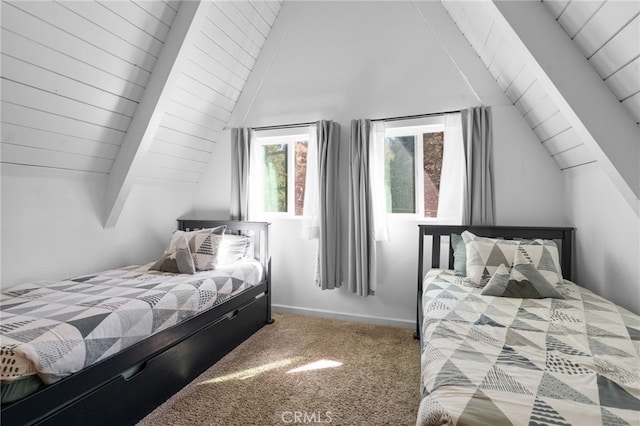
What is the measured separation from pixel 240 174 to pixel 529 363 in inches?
108

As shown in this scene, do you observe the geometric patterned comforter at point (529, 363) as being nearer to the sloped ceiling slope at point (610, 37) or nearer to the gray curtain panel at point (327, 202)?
the sloped ceiling slope at point (610, 37)

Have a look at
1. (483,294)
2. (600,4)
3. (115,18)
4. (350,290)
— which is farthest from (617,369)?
(115,18)

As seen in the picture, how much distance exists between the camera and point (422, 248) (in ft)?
8.24

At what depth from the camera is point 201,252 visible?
8.36ft

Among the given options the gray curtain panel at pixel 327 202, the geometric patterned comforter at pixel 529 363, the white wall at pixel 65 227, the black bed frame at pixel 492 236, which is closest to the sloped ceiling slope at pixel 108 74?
the white wall at pixel 65 227

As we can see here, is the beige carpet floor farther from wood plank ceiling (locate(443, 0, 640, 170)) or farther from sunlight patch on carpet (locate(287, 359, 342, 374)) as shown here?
wood plank ceiling (locate(443, 0, 640, 170))

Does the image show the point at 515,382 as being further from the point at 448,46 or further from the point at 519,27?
the point at 448,46

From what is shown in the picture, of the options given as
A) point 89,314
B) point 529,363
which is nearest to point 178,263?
point 89,314

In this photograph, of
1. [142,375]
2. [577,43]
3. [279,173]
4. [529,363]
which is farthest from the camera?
[279,173]

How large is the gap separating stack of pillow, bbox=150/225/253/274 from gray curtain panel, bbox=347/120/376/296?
103 cm

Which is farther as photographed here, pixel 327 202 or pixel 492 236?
pixel 327 202

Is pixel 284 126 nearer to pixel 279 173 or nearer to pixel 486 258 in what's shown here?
pixel 279 173

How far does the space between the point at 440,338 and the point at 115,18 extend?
97.6 inches

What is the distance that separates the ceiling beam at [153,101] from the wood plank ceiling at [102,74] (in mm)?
60
